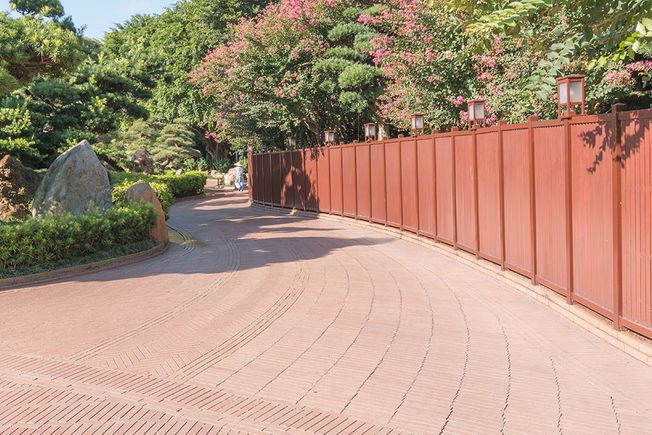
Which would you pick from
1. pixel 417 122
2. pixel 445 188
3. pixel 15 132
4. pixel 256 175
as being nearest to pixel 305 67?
pixel 256 175

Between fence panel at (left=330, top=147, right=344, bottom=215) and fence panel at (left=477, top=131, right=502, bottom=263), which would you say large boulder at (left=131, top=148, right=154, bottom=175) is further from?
fence panel at (left=477, top=131, right=502, bottom=263)

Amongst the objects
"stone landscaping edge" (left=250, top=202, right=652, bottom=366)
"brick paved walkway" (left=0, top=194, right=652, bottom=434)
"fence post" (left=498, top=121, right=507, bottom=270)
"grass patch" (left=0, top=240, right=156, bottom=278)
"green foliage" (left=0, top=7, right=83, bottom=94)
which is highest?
"green foliage" (left=0, top=7, right=83, bottom=94)

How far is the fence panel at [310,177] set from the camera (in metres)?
25.7

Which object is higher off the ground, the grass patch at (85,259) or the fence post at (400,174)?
the fence post at (400,174)

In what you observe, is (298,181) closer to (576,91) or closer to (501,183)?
(501,183)

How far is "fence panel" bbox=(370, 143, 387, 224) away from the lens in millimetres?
19172

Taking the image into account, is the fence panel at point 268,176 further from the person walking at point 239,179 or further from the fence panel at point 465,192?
the fence panel at point 465,192

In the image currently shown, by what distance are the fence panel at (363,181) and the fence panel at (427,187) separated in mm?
4246

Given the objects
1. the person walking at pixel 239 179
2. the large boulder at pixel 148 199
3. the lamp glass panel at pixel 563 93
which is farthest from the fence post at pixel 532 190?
the person walking at pixel 239 179

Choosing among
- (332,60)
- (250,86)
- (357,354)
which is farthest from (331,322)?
(250,86)

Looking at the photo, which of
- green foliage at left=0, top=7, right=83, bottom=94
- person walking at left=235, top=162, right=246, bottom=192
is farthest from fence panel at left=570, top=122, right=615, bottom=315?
person walking at left=235, top=162, right=246, bottom=192

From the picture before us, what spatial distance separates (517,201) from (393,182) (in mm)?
7832

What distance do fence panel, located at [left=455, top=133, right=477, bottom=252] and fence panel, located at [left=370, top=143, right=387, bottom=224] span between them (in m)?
5.43

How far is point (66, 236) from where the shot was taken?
44.3 feet
